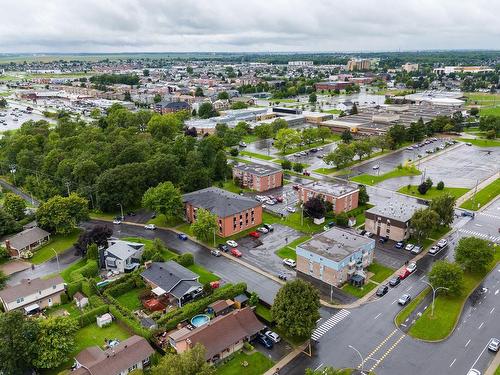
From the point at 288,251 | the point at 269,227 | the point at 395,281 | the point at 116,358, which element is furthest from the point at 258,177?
the point at 116,358

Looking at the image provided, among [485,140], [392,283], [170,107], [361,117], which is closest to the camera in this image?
[392,283]

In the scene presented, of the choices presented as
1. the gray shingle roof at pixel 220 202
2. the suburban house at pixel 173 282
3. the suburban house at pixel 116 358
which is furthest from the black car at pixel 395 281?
the suburban house at pixel 116 358

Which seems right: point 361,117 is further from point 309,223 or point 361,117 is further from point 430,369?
point 430,369

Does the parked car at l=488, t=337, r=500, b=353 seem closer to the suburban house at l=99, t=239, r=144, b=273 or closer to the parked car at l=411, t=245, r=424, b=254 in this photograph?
the parked car at l=411, t=245, r=424, b=254

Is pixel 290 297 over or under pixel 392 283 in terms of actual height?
over

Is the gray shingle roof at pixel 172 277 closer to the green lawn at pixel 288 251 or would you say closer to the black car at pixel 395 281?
the green lawn at pixel 288 251

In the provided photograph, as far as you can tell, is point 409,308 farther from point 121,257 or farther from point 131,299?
point 121,257

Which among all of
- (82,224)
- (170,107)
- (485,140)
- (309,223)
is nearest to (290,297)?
(309,223)
